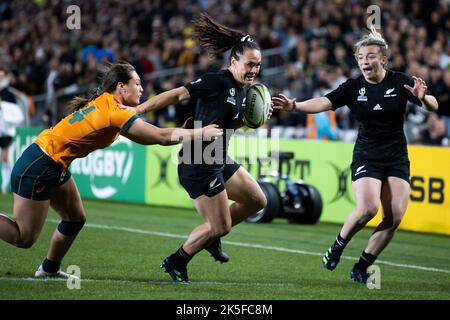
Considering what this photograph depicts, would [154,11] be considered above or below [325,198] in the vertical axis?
above

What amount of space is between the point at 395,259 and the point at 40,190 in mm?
4600

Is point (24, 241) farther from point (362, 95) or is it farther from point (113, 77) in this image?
point (362, 95)

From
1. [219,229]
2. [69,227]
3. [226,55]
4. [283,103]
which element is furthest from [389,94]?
[226,55]

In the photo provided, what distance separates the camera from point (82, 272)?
8.64 meters

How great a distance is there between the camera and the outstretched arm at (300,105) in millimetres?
8516

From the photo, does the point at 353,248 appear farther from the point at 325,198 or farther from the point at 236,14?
the point at 236,14

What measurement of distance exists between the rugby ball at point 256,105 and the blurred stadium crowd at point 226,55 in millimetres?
7038

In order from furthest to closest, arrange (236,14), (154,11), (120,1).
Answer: (120,1), (154,11), (236,14)

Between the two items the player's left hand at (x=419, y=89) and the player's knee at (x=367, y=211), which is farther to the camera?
the player's knee at (x=367, y=211)

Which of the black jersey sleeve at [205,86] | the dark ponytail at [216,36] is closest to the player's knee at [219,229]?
the black jersey sleeve at [205,86]

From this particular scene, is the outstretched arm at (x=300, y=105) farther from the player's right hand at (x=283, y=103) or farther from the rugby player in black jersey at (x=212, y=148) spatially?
the rugby player in black jersey at (x=212, y=148)

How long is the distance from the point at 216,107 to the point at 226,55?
12507 mm
